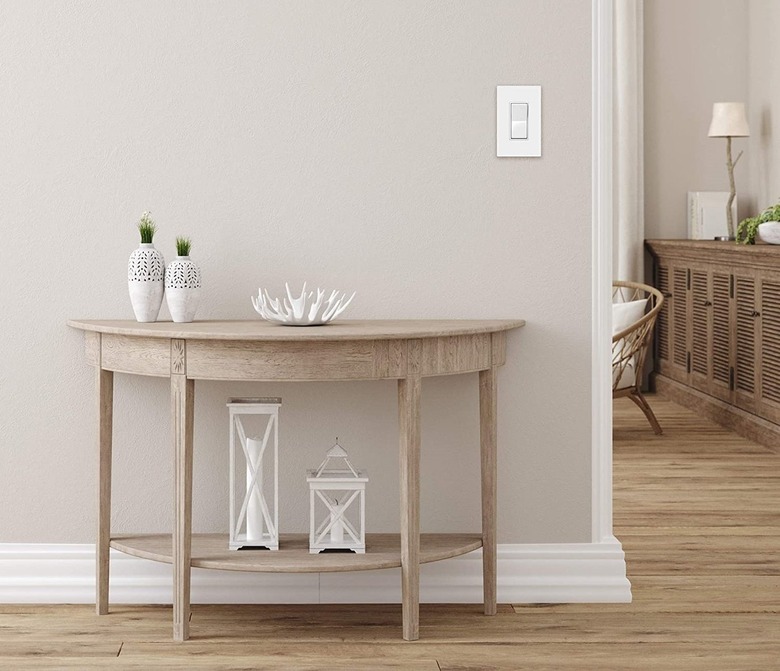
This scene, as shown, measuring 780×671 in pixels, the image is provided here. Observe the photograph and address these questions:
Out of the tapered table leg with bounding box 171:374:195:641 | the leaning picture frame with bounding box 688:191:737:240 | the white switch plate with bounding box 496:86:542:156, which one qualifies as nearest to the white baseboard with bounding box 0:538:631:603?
the tapered table leg with bounding box 171:374:195:641

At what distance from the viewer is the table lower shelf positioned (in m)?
2.59

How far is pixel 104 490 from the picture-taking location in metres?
2.83

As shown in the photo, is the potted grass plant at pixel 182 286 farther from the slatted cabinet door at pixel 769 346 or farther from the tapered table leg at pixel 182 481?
the slatted cabinet door at pixel 769 346

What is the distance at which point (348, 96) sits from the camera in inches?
115

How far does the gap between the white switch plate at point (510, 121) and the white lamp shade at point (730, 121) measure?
3.89 m

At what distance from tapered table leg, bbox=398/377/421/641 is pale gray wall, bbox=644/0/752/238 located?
15.7ft

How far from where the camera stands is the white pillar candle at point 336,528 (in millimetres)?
2732

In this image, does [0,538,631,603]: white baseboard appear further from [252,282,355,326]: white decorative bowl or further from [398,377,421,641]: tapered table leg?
[252,282,355,326]: white decorative bowl

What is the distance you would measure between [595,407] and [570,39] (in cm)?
96

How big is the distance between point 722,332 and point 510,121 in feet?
10.7

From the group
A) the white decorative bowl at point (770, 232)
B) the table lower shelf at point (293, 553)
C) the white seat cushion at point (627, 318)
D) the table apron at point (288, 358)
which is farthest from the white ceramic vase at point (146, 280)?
the white decorative bowl at point (770, 232)

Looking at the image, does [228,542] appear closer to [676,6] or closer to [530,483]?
[530,483]

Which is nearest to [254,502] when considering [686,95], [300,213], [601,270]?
[300,213]

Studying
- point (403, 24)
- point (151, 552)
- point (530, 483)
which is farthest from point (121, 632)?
point (403, 24)
